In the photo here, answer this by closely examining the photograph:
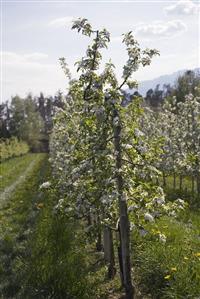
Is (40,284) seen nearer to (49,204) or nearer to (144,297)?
(144,297)

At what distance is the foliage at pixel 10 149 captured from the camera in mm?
49656

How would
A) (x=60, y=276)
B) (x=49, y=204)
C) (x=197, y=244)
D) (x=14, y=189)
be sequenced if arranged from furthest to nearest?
(x=14, y=189), (x=49, y=204), (x=197, y=244), (x=60, y=276)

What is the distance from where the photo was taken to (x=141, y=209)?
6.47m

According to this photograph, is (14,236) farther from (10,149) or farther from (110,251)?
(10,149)

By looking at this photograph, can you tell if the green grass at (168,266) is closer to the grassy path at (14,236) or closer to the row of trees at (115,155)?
the row of trees at (115,155)

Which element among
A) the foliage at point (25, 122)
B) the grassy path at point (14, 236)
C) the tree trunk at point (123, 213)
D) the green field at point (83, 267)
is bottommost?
the grassy path at point (14, 236)

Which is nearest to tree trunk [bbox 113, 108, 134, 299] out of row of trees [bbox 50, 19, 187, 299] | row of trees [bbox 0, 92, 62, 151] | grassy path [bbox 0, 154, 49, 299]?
row of trees [bbox 50, 19, 187, 299]

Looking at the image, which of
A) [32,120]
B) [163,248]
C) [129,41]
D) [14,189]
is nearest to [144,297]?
[163,248]

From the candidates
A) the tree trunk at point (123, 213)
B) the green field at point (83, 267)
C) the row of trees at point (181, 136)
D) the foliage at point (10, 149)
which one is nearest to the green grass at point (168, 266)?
the green field at point (83, 267)

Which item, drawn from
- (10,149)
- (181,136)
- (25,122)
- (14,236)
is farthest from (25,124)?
(14,236)

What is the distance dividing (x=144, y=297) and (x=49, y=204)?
6.49 metres

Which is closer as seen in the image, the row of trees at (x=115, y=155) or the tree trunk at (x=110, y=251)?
the row of trees at (x=115, y=155)

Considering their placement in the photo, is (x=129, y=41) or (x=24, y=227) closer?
(x=129, y=41)

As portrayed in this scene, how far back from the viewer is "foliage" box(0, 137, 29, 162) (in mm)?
49656
